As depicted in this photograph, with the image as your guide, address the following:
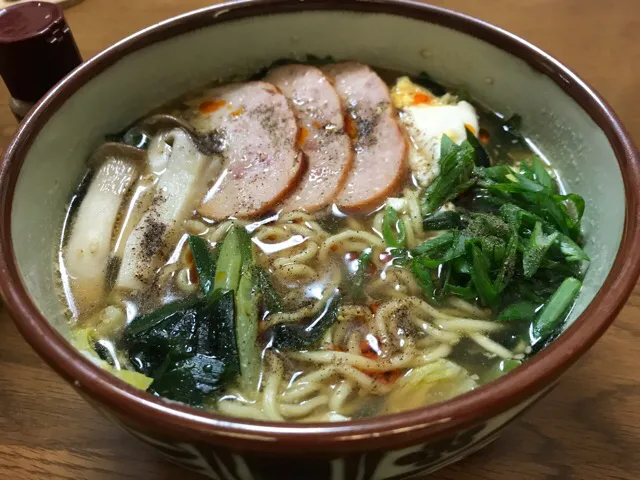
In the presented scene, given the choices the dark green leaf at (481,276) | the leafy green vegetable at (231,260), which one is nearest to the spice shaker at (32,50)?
the leafy green vegetable at (231,260)

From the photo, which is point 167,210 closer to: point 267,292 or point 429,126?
point 267,292

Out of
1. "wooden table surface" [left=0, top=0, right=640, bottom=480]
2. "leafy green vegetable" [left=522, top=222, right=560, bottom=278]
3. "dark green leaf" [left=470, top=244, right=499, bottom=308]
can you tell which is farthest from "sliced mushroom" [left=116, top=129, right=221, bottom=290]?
"leafy green vegetable" [left=522, top=222, right=560, bottom=278]

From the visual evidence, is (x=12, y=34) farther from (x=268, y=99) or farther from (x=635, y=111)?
(x=635, y=111)

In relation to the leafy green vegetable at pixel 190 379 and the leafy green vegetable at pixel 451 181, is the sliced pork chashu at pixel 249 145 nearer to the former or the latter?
the leafy green vegetable at pixel 451 181

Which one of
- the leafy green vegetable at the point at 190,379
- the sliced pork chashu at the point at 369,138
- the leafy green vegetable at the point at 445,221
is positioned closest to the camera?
the leafy green vegetable at the point at 190,379

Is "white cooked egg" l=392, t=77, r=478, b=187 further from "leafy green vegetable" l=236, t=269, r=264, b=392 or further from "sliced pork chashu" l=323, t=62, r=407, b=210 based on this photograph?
"leafy green vegetable" l=236, t=269, r=264, b=392

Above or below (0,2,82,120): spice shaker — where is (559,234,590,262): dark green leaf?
below

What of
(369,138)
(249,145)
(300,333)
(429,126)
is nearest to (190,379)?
(300,333)
